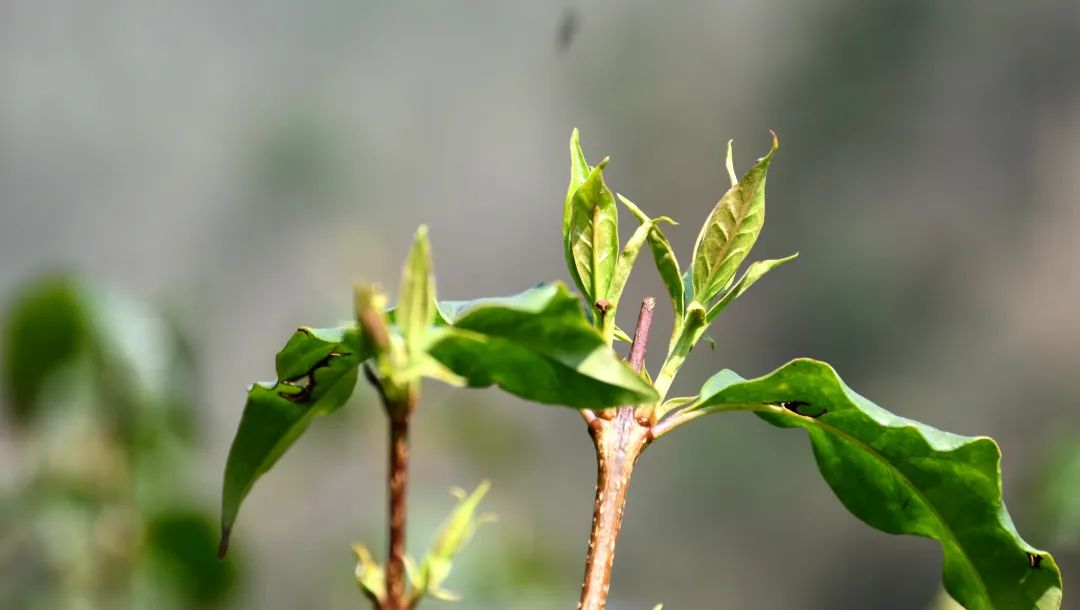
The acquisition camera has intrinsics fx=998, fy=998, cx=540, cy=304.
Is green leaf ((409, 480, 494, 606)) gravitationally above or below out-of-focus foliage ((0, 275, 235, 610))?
above

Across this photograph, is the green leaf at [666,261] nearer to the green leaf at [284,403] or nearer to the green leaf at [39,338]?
the green leaf at [284,403]

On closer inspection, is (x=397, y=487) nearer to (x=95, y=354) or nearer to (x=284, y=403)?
(x=284, y=403)

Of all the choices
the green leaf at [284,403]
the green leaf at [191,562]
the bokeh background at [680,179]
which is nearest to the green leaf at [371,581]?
the green leaf at [284,403]

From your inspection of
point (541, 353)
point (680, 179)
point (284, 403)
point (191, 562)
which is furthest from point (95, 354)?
point (680, 179)

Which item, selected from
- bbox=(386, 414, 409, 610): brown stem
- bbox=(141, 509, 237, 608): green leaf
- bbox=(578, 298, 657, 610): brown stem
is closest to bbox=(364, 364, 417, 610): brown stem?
bbox=(386, 414, 409, 610): brown stem

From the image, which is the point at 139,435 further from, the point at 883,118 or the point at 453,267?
the point at 883,118

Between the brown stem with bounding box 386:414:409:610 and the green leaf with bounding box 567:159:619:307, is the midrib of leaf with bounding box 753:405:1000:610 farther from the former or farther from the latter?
the brown stem with bounding box 386:414:409:610

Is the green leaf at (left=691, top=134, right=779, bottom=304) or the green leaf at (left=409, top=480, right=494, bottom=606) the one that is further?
the green leaf at (left=691, top=134, right=779, bottom=304)

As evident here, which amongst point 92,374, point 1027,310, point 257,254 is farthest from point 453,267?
point 1027,310
